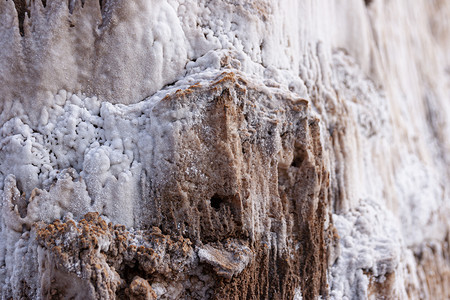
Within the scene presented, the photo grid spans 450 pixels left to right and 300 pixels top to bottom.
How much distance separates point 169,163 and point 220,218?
0.29 metres

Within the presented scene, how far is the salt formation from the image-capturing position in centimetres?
155

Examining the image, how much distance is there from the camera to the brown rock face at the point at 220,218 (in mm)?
1476

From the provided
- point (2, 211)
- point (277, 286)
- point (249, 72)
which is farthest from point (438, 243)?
point (2, 211)

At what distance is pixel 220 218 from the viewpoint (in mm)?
1693

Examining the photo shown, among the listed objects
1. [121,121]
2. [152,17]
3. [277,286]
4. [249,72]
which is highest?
[152,17]

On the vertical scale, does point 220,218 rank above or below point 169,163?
below

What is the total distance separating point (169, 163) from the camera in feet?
5.34

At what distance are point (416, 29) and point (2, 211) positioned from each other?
3729mm

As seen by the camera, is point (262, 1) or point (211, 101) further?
point (262, 1)

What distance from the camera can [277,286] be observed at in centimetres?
180

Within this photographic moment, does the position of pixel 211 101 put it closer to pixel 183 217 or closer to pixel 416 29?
pixel 183 217

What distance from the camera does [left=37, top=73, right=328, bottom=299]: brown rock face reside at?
58.1 inches

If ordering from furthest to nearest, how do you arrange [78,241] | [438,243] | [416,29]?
[416,29], [438,243], [78,241]

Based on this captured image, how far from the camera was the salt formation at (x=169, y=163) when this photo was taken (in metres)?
1.55
